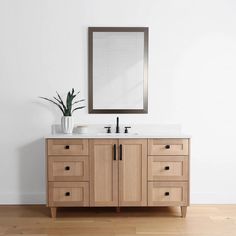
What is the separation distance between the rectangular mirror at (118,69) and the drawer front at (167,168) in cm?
61

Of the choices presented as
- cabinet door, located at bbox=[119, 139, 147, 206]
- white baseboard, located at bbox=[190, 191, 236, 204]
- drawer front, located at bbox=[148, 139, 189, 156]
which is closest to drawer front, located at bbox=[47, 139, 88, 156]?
cabinet door, located at bbox=[119, 139, 147, 206]

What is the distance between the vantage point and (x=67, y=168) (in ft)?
9.87

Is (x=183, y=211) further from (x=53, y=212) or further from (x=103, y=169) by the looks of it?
(x=53, y=212)

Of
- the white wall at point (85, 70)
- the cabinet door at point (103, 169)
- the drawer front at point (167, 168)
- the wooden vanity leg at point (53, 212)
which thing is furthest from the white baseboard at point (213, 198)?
the wooden vanity leg at point (53, 212)

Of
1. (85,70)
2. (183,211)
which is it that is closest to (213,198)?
(183,211)

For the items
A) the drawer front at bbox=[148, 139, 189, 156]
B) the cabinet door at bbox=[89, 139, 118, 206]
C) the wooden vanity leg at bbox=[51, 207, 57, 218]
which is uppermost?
the drawer front at bbox=[148, 139, 189, 156]

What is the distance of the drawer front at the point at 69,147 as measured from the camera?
118 inches

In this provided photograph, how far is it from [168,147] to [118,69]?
95 cm

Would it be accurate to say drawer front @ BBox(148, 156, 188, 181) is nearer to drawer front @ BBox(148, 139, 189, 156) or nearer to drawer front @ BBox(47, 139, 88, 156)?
drawer front @ BBox(148, 139, 189, 156)

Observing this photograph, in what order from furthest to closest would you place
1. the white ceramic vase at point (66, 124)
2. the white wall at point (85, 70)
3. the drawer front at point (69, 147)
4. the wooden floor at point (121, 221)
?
1. the white wall at point (85, 70)
2. the white ceramic vase at point (66, 124)
3. the drawer front at point (69, 147)
4. the wooden floor at point (121, 221)

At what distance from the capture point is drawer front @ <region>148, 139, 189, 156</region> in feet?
9.86

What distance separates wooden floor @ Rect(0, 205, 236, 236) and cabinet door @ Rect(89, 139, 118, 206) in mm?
230

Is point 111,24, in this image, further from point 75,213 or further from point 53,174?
point 75,213

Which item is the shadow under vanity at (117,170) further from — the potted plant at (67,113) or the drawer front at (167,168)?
the potted plant at (67,113)
